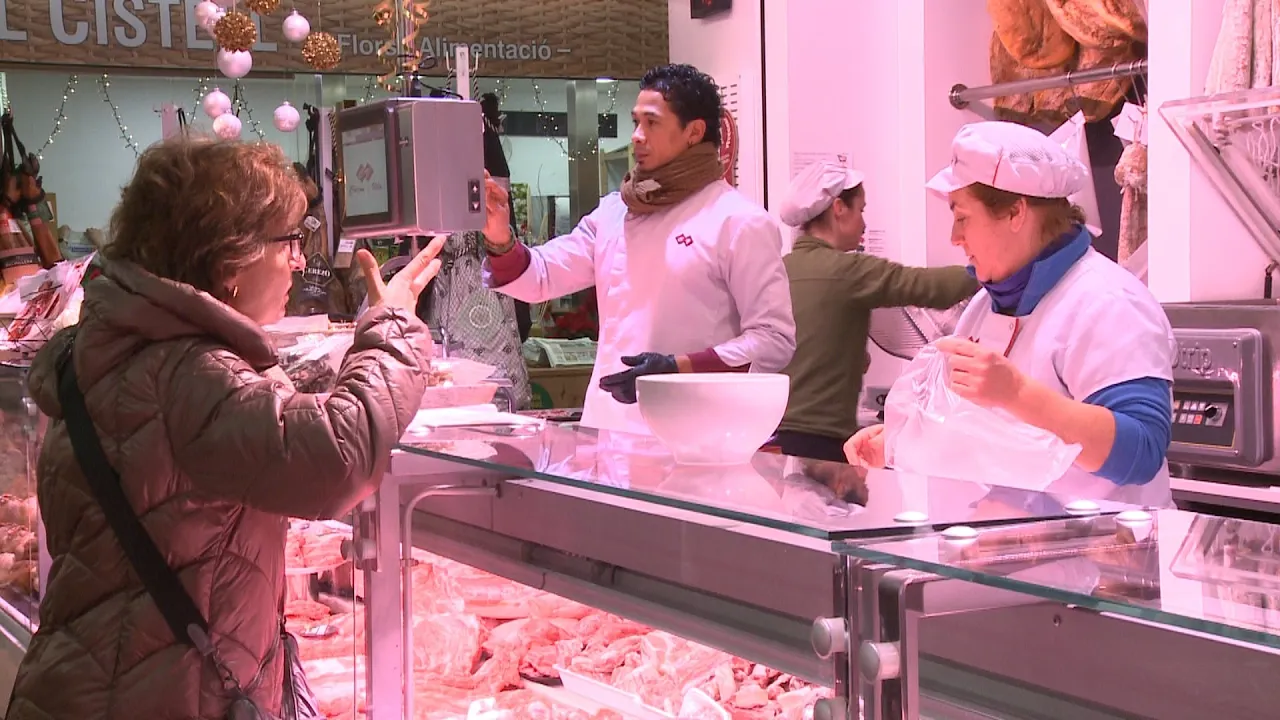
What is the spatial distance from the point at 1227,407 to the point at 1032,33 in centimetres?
190

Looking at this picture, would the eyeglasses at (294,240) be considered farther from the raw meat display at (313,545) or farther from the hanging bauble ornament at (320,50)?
the hanging bauble ornament at (320,50)

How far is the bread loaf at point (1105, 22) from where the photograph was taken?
4457 mm

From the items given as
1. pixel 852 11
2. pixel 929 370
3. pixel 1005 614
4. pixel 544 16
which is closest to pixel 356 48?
pixel 544 16

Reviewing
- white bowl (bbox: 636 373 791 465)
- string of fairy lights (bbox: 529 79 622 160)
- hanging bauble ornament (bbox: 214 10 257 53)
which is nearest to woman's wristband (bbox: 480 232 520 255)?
white bowl (bbox: 636 373 791 465)

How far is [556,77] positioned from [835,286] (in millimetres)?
3726

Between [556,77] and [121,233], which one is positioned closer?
[121,233]

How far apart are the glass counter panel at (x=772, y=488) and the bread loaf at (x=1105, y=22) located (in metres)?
3.15

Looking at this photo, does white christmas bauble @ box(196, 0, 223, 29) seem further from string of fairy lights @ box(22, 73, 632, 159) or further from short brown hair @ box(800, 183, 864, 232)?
short brown hair @ box(800, 183, 864, 232)

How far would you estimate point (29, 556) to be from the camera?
3883 millimetres

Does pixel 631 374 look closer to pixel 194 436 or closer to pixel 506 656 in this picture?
pixel 506 656

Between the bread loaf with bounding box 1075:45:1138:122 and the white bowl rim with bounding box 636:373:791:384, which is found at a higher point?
the bread loaf with bounding box 1075:45:1138:122

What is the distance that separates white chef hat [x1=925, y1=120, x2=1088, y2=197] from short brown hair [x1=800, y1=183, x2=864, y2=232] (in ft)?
6.85

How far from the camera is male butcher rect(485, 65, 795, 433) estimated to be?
3383mm

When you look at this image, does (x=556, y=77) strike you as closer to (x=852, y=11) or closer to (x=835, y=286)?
(x=852, y=11)
